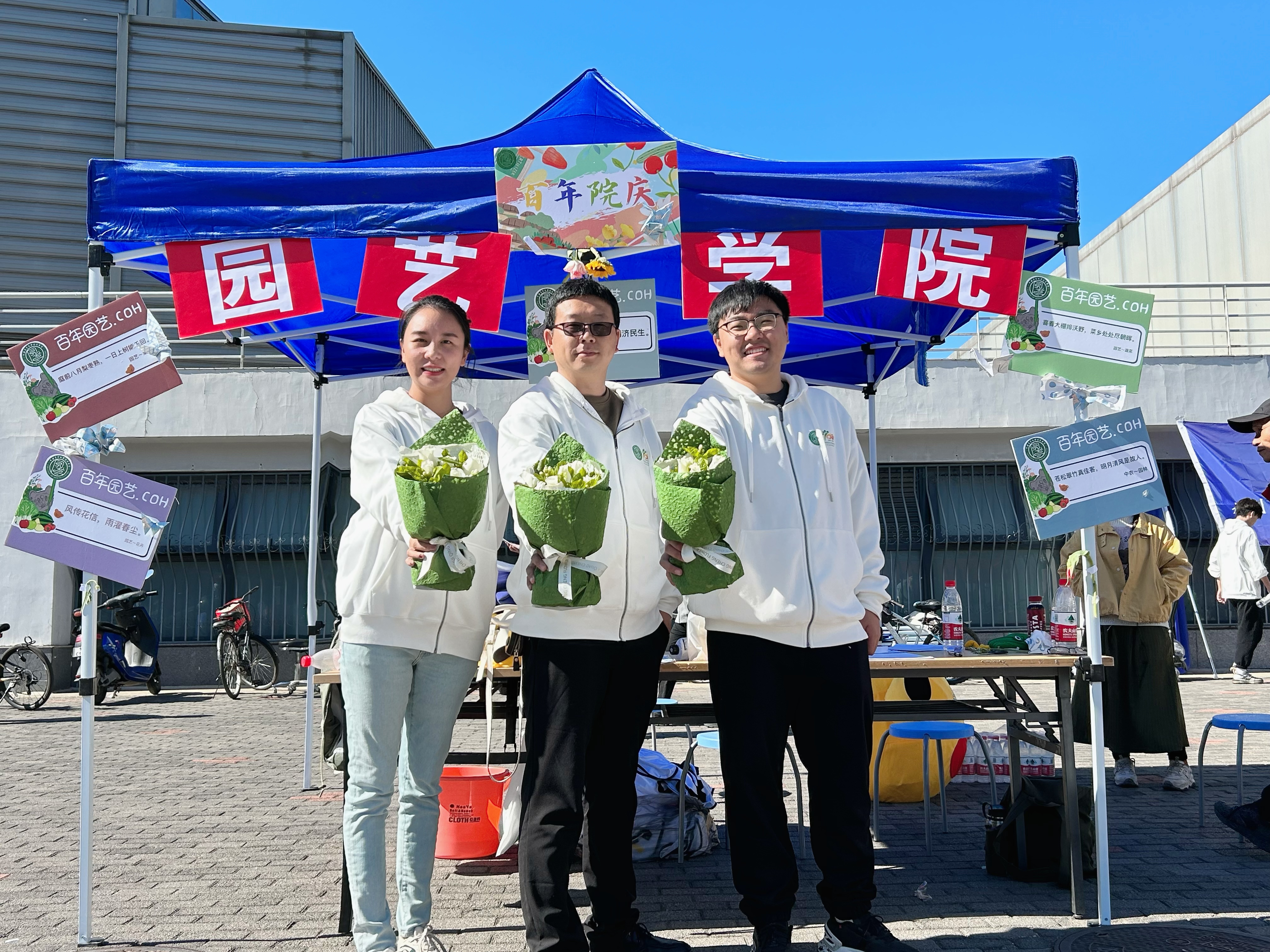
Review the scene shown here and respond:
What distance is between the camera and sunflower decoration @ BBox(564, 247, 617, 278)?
429 centimetres

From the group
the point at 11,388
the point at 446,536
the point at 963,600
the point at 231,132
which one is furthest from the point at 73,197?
the point at 446,536

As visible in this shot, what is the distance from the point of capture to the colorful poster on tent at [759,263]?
441cm

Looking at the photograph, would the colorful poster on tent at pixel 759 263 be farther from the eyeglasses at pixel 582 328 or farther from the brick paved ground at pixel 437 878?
the brick paved ground at pixel 437 878

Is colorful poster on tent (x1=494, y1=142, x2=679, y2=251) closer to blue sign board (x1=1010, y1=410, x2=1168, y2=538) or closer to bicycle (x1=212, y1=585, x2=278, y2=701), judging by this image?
blue sign board (x1=1010, y1=410, x2=1168, y2=538)

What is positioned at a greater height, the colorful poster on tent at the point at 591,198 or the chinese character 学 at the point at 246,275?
the colorful poster on tent at the point at 591,198

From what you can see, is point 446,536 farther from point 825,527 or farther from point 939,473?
point 939,473

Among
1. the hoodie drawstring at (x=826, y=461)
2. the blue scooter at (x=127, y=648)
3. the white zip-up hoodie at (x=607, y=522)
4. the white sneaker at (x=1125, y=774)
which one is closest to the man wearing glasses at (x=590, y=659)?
the white zip-up hoodie at (x=607, y=522)

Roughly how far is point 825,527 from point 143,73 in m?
14.9

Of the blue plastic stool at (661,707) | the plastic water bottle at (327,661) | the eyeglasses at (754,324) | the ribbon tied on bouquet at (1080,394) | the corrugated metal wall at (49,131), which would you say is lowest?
the blue plastic stool at (661,707)

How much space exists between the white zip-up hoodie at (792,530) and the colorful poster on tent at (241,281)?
6.04 ft

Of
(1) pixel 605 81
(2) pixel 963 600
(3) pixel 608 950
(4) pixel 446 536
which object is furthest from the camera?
(2) pixel 963 600

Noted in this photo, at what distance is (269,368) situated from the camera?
13172 mm

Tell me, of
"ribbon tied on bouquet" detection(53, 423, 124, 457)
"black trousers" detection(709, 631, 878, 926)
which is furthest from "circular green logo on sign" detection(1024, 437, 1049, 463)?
"ribbon tied on bouquet" detection(53, 423, 124, 457)

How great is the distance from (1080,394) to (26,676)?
1117cm
